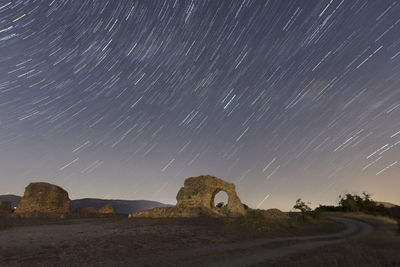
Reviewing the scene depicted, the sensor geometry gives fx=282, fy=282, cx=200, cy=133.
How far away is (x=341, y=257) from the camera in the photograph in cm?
1246

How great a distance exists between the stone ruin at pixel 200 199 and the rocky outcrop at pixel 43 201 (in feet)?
43.6

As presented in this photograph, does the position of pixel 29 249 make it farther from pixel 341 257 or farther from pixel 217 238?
pixel 341 257

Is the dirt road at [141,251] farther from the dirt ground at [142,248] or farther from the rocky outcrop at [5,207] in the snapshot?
the rocky outcrop at [5,207]

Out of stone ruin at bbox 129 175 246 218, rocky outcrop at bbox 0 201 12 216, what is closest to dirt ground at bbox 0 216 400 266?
stone ruin at bbox 129 175 246 218

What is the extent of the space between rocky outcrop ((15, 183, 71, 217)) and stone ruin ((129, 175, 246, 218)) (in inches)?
523

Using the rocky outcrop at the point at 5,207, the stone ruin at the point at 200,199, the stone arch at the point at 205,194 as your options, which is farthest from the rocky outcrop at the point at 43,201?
the stone arch at the point at 205,194

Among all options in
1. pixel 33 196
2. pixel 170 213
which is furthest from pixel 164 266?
pixel 33 196

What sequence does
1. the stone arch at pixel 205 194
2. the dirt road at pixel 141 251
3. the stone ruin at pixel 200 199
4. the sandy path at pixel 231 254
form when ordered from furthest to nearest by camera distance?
1. the stone arch at pixel 205 194
2. the stone ruin at pixel 200 199
3. the sandy path at pixel 231 254
4. the dirt road at pixel 141 251

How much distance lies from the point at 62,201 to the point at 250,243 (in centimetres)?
3466

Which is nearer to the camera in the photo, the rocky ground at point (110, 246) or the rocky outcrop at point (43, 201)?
the rocky ground at point (110, 246)

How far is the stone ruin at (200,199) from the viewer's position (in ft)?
110

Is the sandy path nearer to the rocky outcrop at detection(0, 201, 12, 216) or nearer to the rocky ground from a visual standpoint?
the rocky ground

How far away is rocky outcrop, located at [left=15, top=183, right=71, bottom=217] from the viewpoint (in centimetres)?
3800

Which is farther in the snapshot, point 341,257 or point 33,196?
point 33,196
